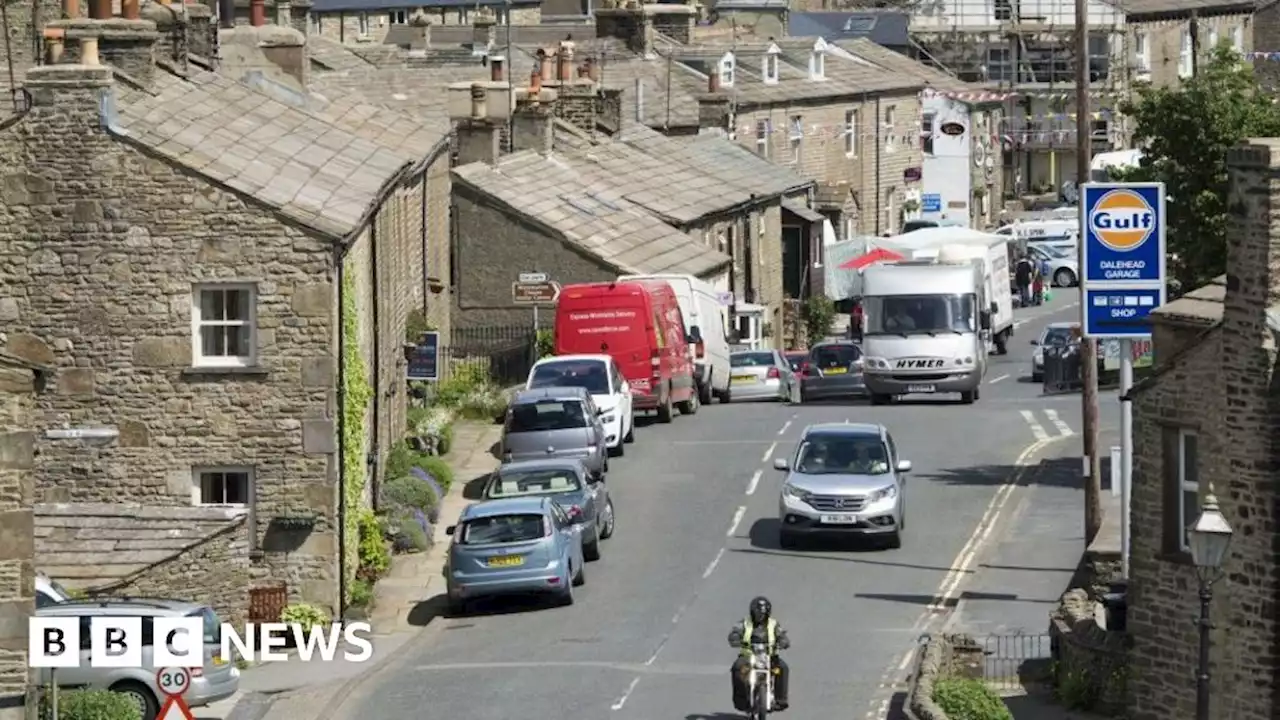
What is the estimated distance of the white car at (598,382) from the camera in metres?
47.3

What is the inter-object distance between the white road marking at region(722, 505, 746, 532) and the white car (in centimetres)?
433

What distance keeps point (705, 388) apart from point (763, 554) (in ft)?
57.3

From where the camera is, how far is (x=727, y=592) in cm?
3781

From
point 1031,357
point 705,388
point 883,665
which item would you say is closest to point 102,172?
point 883,665

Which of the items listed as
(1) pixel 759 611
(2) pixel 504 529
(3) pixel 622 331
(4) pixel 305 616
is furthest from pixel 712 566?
(3) pixel 622 331

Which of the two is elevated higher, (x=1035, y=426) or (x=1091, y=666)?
(x=1035, y=426)

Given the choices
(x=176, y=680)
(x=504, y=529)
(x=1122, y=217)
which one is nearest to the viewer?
(x=176, y=680)

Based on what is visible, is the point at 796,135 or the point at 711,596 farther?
the point at 796,135

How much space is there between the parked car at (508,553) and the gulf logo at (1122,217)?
8.12m

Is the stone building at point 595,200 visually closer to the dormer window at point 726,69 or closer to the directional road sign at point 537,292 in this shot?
the directional road sign at point 537,292

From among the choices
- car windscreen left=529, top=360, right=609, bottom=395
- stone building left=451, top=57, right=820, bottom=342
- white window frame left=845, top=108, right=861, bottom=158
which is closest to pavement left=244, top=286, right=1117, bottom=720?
car windscreen left=529, top=360, right=609, bottom=395

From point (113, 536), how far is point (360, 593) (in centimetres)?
384

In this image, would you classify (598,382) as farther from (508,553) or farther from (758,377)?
(758,377)

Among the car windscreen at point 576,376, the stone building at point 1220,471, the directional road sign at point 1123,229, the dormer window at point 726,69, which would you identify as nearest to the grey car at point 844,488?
the directional road sign at point 1123,229
